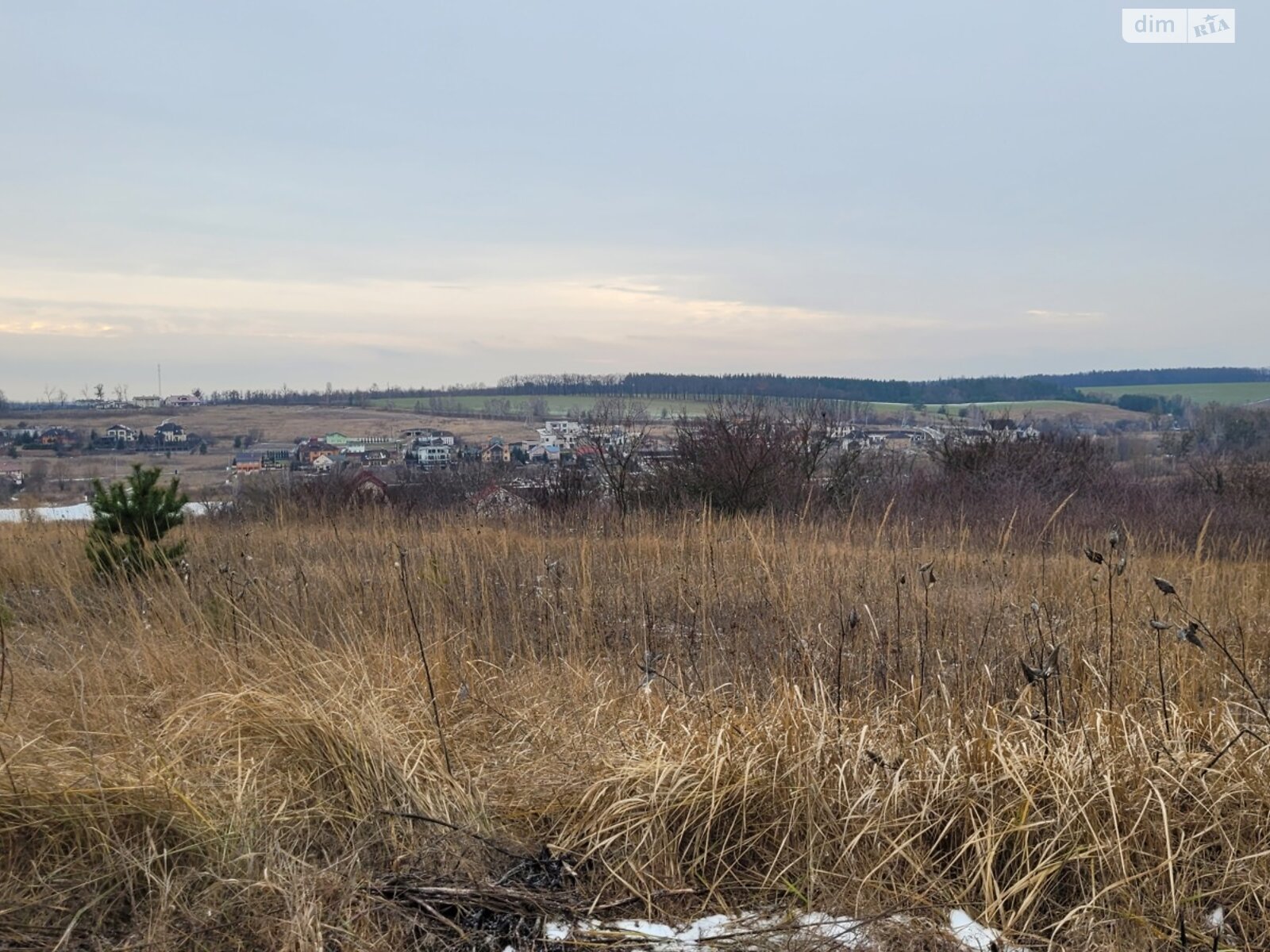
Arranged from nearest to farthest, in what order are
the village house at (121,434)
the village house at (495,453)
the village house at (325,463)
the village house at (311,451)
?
1. the village house at (325,463)
2. the village house at (495,453)
3. the village house at (311,451)
4. the village house at (121,434)

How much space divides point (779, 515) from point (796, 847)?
11.6 meters

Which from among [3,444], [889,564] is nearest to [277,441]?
[3,444]

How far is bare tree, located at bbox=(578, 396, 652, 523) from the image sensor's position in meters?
15.3

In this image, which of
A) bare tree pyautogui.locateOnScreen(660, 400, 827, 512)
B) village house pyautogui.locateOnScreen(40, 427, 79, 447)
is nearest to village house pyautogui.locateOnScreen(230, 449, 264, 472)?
village house pyautogui.locateOnScreen(40, 427, 79, 447)

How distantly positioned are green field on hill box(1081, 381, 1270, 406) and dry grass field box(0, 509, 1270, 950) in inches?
2595

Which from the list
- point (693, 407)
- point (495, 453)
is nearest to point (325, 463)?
point (495, 453)

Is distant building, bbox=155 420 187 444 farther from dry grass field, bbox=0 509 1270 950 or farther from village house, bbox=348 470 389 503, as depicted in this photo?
dry grass field, bbox=0 509 1270 950

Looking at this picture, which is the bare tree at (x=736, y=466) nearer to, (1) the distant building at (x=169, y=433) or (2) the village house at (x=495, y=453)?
(2) the village house at (x=495, y=453)

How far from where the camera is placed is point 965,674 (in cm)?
368

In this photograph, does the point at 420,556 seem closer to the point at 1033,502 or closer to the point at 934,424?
the point at 1033,502

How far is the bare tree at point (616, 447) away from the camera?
1534cm

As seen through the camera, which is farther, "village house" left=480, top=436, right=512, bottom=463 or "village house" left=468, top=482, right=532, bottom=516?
"village house" left=480, top=436, right=512, bottom=463

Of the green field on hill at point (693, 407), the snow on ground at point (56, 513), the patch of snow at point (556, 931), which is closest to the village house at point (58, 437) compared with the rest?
the snow on ground at point (56, 513)

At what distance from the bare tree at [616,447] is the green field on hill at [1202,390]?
55590 mm
